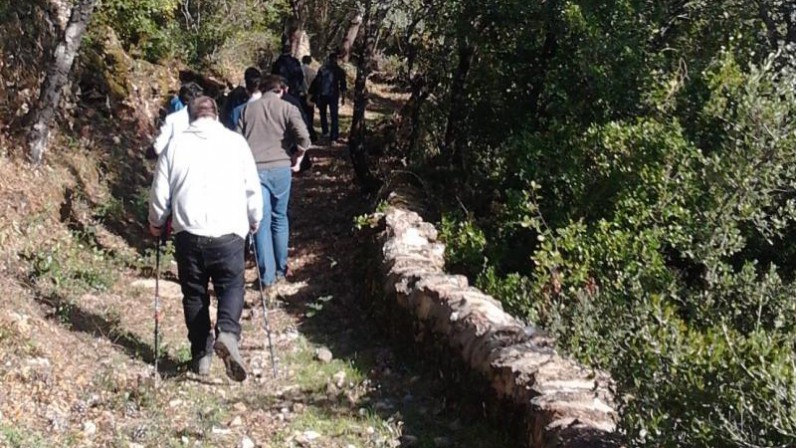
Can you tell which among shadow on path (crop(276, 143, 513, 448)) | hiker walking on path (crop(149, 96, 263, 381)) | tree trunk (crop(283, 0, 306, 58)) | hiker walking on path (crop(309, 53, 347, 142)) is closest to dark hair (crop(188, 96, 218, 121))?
hiker walking on path (crop(149, 96, 263, 381))

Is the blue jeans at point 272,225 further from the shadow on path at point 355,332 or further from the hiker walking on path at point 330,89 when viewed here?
the hiker walking on path at point 330,89

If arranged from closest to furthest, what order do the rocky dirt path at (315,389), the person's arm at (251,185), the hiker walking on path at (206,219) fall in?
the rocky dirt path at (315,389), the hiker walking on path at (206,219), the person's arm at (251,185)

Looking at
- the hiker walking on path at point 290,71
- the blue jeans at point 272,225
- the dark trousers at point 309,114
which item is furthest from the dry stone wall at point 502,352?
the hiker walking on path at point 290,71

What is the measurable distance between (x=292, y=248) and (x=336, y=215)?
4.43ft

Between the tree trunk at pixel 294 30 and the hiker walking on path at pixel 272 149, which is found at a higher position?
the tree trunk at pixel 294 30

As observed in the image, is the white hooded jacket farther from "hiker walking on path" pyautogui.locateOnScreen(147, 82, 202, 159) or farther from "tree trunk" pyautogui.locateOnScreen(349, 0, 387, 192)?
"tree trunk" pyautogui.locateOnScreen(349, 0, 387, 192)

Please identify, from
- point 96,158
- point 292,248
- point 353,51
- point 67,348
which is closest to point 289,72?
point 96,158

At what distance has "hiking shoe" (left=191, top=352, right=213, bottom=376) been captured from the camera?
6.38 meters

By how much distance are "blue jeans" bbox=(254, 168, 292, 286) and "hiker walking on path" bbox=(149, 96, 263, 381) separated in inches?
91.9

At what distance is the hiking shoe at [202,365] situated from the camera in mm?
6383

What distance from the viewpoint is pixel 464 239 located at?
902 centimetres

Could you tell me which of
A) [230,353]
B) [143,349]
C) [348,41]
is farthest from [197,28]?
[230,353]

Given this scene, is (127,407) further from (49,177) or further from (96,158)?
(96,158)

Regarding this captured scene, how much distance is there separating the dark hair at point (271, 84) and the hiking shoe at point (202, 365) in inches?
133
